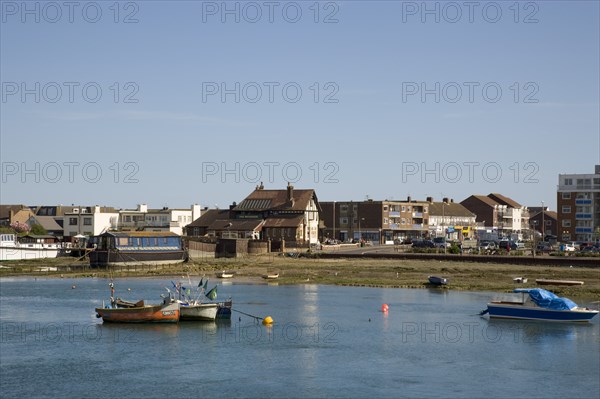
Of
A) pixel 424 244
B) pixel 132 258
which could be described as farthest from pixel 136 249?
pixel 424 244

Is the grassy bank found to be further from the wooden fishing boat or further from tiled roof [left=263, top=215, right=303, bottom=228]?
the wooden fishing boat

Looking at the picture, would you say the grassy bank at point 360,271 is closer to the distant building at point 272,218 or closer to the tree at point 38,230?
the distant building at point 272,218

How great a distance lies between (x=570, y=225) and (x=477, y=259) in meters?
66.2

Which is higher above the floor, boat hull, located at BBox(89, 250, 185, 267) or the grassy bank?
boat hull, located at BBox(89, 250, 185, 267)

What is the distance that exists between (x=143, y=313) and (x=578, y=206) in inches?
5006

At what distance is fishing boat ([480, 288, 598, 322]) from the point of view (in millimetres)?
67750

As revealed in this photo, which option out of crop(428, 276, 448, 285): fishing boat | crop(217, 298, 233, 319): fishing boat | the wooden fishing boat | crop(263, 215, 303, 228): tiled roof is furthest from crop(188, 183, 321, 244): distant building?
the wooden fishing boat

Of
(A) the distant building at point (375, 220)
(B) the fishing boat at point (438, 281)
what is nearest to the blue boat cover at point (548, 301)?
(B) the fishing boat at point (438, 281)

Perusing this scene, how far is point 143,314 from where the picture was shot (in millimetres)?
67438

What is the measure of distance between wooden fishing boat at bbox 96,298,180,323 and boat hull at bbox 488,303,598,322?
995 inches

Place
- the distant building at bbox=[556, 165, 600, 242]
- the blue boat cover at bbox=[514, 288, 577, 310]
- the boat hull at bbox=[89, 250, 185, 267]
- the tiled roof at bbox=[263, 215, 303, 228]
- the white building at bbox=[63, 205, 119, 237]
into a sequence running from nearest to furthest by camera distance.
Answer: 1. the blue boat cover at bbox=[514, 288, 577, 310]
2. the boat hull at bbox=[89, 250, 185, 267]
3. the tiled roof at bbox=[263, 215, 303, 228]
4. the white building at bbox=[63, 205, 119, 237]
5. the distant building at bbox=[556, 165, 600, 242]

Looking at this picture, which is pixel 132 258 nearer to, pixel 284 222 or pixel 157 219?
pixel 284 222

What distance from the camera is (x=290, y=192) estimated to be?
154 m

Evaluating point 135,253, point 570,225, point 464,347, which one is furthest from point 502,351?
point 570,225
